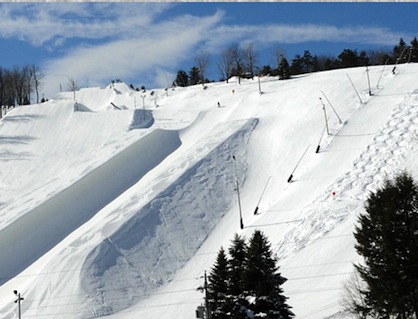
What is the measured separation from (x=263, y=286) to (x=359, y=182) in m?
16.0

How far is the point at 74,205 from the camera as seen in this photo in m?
40.0

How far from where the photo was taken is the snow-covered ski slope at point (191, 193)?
30078 mm

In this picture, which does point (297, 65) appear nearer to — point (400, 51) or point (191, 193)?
point (400, 51)

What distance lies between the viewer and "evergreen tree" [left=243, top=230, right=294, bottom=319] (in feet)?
64.7

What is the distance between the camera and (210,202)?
38719 mm

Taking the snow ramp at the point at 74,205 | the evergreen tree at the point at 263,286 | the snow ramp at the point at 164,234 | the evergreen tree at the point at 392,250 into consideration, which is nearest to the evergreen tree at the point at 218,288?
the evergreen tree at the point at 263,286

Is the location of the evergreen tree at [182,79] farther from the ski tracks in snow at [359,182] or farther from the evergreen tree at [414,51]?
the ski tracks in snow at [359,182]

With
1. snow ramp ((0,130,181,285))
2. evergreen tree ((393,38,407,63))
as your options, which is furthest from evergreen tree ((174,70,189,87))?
snow ramp ((0,130,181,285))

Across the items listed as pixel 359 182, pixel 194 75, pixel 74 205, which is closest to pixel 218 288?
pixel 359 182

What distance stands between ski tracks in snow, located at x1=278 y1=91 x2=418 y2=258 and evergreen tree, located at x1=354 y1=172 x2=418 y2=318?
31.7 ft

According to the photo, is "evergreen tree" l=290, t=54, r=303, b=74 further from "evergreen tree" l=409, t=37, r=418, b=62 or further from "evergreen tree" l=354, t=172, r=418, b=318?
"evergreen tree" l=354, t=172, r=418, b=318

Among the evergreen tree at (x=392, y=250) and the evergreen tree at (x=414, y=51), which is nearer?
the evergreen tree at (x=392, y=250)

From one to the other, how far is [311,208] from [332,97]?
66.6 ft

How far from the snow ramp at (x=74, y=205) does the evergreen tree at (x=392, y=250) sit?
23.2 metres
